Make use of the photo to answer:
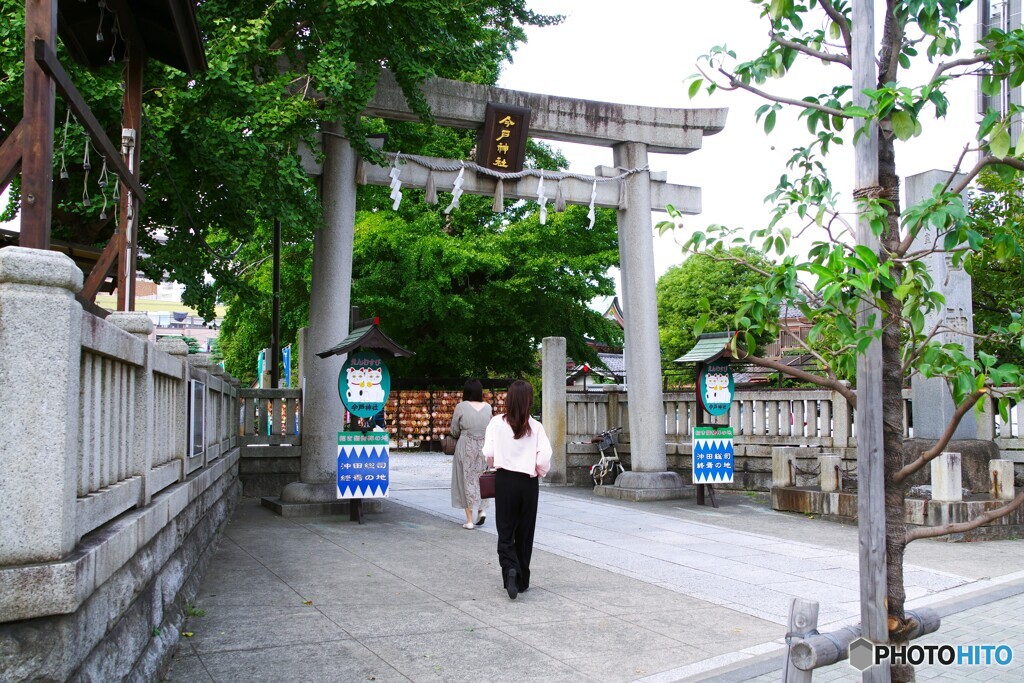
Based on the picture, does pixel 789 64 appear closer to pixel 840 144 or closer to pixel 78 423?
pixel 840 144

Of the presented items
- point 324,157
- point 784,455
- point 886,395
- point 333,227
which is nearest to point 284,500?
point 333,227

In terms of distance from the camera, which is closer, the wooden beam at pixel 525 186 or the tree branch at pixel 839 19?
the tree branch at pixel 839 19

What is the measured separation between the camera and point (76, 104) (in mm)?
5293

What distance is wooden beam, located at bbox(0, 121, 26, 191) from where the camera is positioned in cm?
446

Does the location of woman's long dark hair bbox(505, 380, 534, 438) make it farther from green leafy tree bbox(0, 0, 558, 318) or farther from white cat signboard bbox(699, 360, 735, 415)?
white cat signboard bbox(699, 360, 735, 415)

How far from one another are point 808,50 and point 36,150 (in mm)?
3843

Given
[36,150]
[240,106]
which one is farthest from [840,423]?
[36,150]

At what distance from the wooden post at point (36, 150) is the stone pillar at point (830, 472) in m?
10.3

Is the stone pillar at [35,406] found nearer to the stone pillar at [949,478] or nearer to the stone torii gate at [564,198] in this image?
the stone torii gate at [564,198]

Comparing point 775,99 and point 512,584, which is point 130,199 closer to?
point 512,584

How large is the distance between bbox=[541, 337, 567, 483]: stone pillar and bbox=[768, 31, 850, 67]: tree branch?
12379mm

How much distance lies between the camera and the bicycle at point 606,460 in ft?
50.6

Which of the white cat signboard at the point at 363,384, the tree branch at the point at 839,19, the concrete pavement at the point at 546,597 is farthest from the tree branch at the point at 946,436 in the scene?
the white cat signboard at the point at 363,384

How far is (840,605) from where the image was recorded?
700cm
